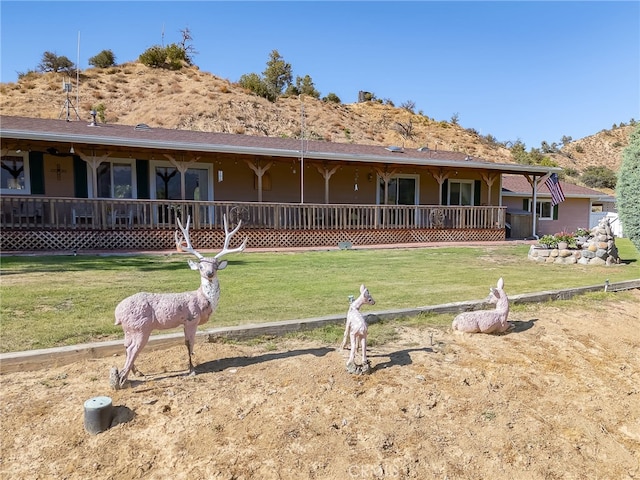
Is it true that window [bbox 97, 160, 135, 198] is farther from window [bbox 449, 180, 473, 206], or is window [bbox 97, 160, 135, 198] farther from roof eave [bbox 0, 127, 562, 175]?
window [bbox 449, 180, 473, 206]

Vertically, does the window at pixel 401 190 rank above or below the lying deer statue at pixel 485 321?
above

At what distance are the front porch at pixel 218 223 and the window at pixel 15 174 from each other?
1.18 meters

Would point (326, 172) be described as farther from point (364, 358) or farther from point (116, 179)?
point (364, 358)

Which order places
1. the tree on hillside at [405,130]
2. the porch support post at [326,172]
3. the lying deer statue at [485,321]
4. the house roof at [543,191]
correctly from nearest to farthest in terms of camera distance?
the lying deer statue at [485,321]
the porch support post at [326,172]
the house roof at [543,191]
the tree on hillside at [405,130]

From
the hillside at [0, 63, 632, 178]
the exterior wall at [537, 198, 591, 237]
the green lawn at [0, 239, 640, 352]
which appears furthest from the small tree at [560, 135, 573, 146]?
the green lawn at [0, 239, 640, 352]

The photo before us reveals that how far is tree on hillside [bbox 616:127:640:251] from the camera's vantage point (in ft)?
25.0

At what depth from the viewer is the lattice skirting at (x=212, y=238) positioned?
1181cm

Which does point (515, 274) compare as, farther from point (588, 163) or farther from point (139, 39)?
point (588, 163)

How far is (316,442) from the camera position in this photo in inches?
112

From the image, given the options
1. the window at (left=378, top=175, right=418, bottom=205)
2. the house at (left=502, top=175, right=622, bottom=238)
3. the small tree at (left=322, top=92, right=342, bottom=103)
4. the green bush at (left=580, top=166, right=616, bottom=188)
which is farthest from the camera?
the small tree at (left=322, top=92, right=342, bottom=103)

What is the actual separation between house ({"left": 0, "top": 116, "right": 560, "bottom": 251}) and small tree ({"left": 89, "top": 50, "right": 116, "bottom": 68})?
39269 millimetres

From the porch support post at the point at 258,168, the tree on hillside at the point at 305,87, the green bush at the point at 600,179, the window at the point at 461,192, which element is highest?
the tree on hillside at the point at 305,87

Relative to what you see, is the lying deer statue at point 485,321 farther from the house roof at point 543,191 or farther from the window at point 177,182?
the house roof at point 543,191

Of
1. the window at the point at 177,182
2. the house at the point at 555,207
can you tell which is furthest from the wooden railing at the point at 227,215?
the house at the point at 555,207
